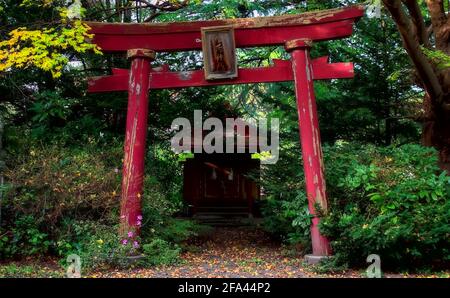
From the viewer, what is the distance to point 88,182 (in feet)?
23.4

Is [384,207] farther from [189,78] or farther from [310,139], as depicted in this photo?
[189,78]

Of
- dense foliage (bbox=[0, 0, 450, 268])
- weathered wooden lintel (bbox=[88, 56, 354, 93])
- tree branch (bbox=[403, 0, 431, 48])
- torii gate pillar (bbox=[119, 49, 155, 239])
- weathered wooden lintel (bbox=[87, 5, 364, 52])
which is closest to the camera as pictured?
dense foliage (bbox=[0, 0, 450, 268])

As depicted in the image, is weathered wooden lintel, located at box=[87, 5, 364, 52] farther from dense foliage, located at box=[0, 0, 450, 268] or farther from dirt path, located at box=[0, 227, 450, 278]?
dirt path, located at box=[0, 227, 450, 278]

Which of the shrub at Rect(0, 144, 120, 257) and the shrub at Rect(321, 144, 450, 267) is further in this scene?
the shrub at Rect(0, 144, 120, 257)

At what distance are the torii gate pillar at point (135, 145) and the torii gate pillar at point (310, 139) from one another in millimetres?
2622

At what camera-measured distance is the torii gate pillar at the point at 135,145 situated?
6.96 metres

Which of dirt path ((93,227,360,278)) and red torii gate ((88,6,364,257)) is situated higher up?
red torii gate ((88,6,364,257))

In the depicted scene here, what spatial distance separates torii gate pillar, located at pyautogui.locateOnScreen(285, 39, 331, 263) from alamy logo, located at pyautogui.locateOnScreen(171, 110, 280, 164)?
4879mm

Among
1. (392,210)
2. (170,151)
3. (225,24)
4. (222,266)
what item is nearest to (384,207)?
(392,210)

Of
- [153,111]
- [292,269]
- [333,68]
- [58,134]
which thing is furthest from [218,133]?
[292,269]

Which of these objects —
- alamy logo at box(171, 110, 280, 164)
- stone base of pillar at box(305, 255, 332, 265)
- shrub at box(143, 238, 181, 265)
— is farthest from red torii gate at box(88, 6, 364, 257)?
alamy logo at box(171, 110, 280, 164)

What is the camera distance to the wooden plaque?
7430mm

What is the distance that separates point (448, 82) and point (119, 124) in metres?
7.37

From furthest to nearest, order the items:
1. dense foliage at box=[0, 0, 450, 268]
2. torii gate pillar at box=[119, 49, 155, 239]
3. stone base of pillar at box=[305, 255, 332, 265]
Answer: torii gate pillar at box=[119, 49, 155, 239] → stone base of pillar at box=[305, 255, 332, 265] → dense foliage at box=[0, 0, 450, 268]
